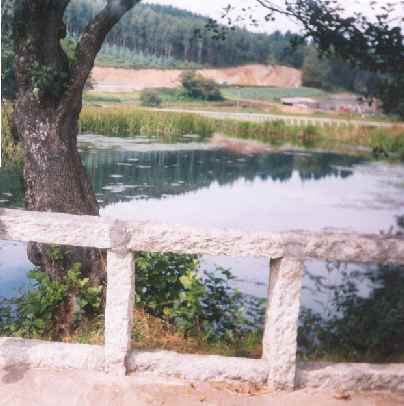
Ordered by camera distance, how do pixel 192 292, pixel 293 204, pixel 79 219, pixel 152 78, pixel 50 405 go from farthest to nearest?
pixel 152 78
pixel 293 204
pixel 192 292
pixel 79 219
pixel 50 405

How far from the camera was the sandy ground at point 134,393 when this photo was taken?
247 centimetres

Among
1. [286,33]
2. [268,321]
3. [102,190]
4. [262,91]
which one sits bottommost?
[268,321]

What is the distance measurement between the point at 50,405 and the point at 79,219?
902 millimetres

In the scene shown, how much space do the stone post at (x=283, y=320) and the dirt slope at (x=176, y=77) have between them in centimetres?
233

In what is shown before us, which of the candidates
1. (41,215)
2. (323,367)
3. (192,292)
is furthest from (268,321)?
(41,215)

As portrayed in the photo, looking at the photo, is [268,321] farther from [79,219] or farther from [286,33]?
[286,33]

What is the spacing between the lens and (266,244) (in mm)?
2537

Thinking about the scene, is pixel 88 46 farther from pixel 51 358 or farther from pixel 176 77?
pixel 51 358

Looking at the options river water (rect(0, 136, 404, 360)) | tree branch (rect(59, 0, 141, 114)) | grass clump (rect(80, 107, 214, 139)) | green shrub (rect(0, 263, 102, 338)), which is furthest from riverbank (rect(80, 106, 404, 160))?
green shrub (rect(0, 263, 102, 338))

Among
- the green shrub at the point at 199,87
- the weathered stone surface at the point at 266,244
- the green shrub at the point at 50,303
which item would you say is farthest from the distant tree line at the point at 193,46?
the weathered stone surface at the point at 266,244

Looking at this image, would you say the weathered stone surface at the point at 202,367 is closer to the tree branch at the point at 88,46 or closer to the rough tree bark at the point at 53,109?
the rough tree bark at the point at 53,109

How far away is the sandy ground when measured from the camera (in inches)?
97.4

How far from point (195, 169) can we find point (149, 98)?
2.70 feet

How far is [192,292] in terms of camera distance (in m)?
3.53
